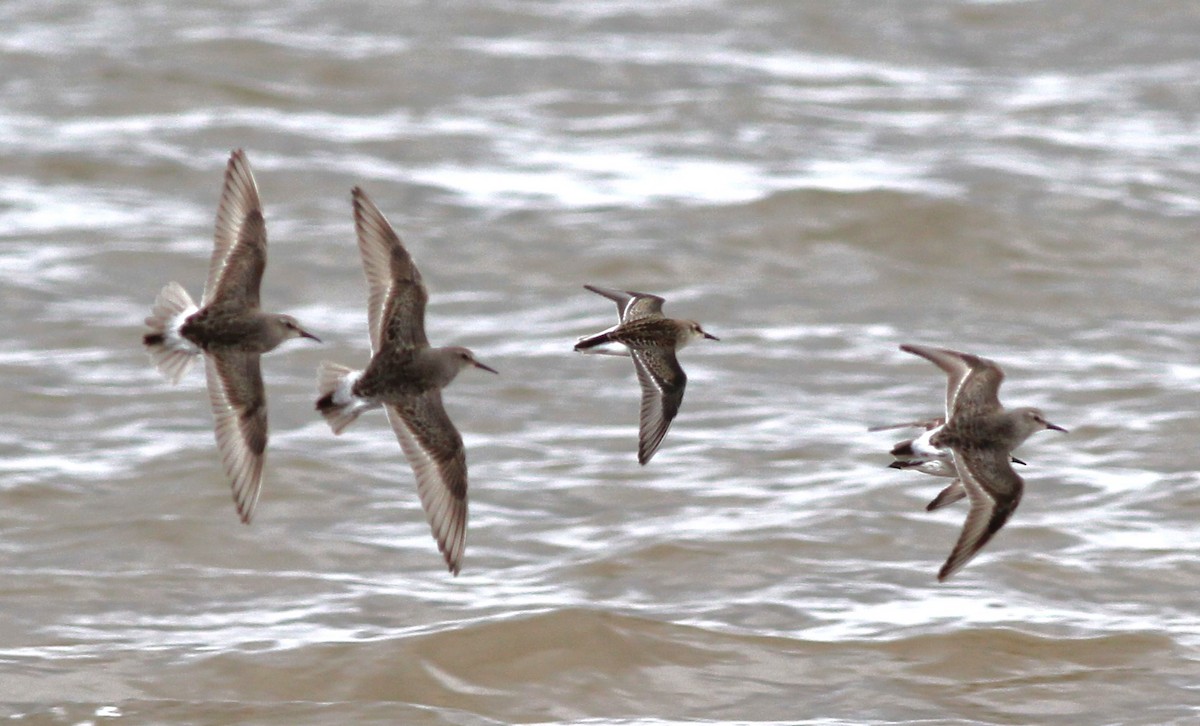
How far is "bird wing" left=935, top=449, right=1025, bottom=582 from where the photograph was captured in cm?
580

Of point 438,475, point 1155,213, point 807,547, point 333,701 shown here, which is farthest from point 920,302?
point 438,475

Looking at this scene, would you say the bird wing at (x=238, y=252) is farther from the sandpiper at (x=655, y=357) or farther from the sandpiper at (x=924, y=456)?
the sandpiper at (x=924, y=456)

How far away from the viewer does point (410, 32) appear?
1888 centimetres

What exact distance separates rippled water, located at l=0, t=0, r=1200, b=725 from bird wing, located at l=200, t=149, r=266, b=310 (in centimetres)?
244

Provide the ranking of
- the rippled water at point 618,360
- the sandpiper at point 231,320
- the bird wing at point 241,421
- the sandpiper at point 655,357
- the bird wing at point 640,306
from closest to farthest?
the sandpiper at point 231,320
the sandpiper at point 655,357
the bird wing at point 241,421
the bird wing at point 640,306
the rippled water at point 618,360

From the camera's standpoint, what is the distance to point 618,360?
40.1 ft

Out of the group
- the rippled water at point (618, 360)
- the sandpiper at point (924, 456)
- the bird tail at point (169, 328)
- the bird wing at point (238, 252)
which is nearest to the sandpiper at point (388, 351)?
the bird wing at point (238, 252)

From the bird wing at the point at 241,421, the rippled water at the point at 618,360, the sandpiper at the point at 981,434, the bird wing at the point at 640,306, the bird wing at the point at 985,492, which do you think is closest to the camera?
the bird wing at the point at 985,492

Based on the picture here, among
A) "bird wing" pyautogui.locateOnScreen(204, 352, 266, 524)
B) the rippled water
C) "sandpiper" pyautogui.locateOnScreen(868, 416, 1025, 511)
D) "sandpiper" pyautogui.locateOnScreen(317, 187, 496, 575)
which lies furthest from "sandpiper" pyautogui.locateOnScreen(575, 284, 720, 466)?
the rippled water

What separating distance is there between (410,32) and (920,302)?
24.7 ft

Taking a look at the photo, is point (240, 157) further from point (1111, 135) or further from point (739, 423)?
point (1111, 135)

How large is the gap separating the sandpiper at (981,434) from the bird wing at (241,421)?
215 centimetres

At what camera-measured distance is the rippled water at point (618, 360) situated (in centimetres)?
841

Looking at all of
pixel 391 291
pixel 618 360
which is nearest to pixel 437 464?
pixel 391 291
